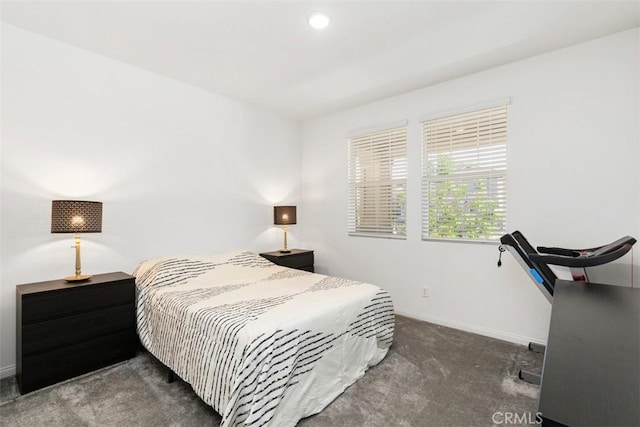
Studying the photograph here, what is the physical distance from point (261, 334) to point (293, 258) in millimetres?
2333

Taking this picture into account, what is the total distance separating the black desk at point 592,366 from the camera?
1.85 ft


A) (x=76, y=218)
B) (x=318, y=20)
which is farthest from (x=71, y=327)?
(x=318, y=20)

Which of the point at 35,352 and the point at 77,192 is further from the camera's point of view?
the point at 77,192

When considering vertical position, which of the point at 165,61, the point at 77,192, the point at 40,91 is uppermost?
the point at 165,61

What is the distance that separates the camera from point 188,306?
85.4 inches

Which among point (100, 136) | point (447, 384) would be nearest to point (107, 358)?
point (100, 136)

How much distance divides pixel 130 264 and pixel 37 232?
2.46 feet

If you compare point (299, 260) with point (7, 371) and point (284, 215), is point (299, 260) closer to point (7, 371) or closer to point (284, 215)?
point (284, 215)

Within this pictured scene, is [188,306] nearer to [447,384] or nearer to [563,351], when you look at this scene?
[447,384]

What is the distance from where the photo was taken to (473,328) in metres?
3.16

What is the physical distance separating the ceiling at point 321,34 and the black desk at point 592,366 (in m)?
2.12

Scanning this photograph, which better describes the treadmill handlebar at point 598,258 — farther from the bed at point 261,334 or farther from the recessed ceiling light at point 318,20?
the recessed ceiling light at point 318,20

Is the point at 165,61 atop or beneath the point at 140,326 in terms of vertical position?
atop

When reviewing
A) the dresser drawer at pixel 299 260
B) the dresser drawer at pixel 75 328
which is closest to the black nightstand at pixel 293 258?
the dresser drawer at pixel 299 260
